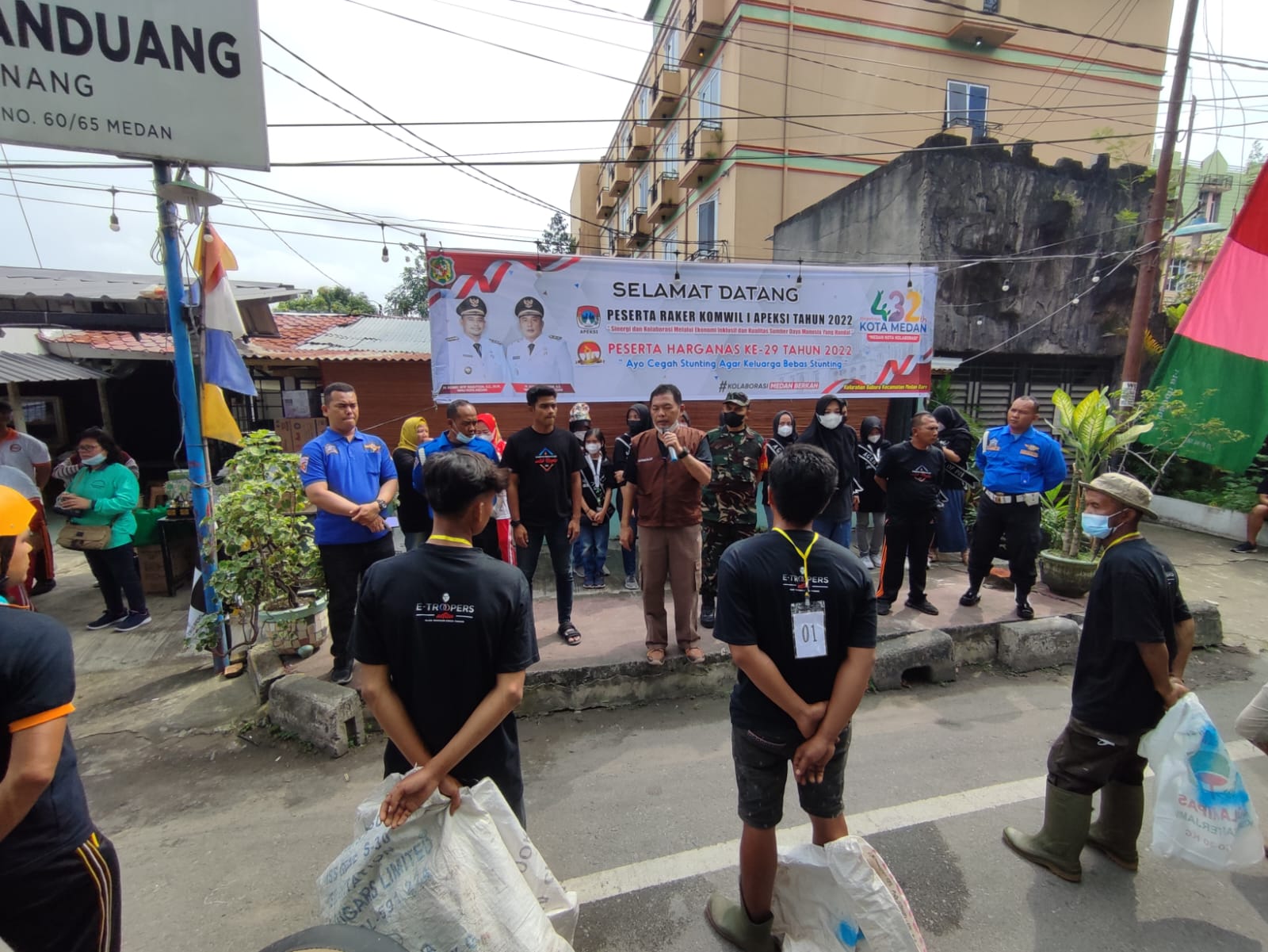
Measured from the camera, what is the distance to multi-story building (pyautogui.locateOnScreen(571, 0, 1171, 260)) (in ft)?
49.5


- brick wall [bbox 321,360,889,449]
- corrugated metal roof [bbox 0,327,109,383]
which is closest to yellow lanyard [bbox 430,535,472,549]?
brick wall [bbox 321,360,889,449]

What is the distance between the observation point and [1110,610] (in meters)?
2.37

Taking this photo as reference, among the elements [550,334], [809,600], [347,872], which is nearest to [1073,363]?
[550,334]

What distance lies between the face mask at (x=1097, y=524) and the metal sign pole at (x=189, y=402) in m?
5.01

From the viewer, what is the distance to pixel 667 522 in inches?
155

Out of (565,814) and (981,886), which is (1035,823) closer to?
(981,886)

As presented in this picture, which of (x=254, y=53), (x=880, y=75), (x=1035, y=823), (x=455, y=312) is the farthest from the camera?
(x=880, y=75)

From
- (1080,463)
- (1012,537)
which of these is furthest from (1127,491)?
(1080,463)

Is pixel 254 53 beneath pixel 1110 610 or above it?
above

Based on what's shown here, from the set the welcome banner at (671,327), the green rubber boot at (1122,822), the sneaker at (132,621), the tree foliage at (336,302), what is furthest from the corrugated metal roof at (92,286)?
the tree foliage at (336,302)

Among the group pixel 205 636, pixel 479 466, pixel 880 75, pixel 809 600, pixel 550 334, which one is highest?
pixel 880 75

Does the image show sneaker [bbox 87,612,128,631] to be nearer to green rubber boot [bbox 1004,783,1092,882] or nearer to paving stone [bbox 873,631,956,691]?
paving stone [bbox 873,631,956,691]

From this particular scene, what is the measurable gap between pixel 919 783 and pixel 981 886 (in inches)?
28.1

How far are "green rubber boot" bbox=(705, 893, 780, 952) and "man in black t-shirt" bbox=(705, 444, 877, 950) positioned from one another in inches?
8.8
